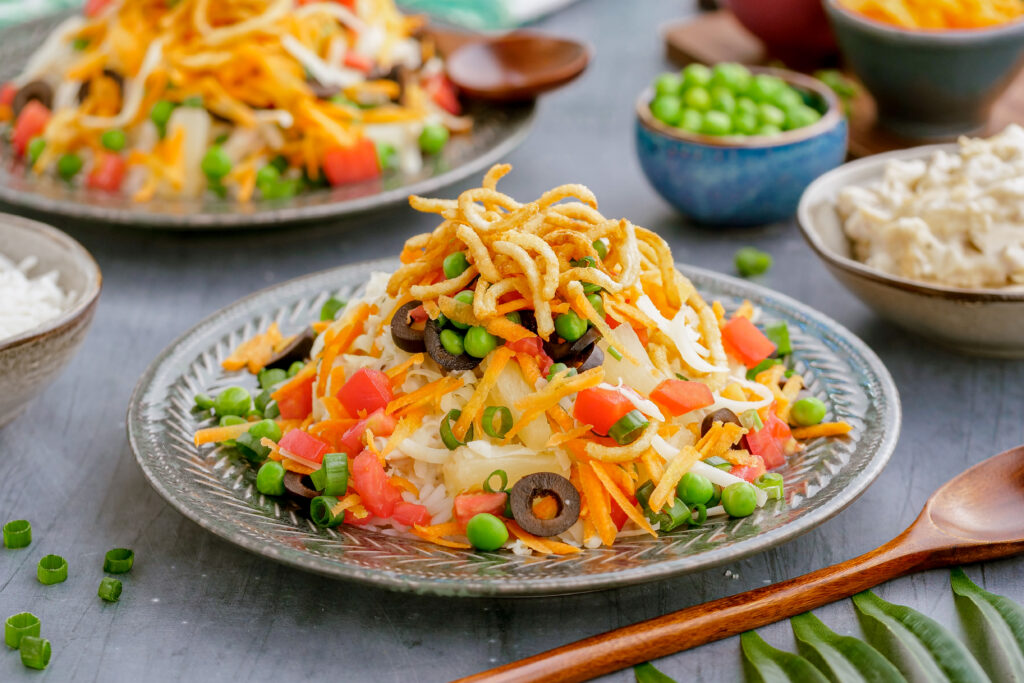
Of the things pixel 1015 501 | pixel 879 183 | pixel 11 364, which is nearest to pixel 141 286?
pixel 11 364

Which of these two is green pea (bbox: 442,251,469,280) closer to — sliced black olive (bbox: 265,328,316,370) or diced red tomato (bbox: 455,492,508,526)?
diced red tomato (bbox: 455,492,508,526)

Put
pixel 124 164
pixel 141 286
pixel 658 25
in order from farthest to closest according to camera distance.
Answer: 1. pixel 658 25
2. pixel 124 164
3. pixel 141 286

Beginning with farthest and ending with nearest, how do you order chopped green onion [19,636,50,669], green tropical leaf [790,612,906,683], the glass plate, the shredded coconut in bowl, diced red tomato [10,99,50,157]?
diced red tomato [10,99,50,157]
the glass plate
the shredded coconut in bowl
chopped green onion [19,636,50,669]
green tropical leaf [790,612,906,683]

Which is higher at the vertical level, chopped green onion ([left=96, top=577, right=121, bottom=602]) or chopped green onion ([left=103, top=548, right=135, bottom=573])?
chopped green onion ([left=96, top=577, right=121, bottom=602])

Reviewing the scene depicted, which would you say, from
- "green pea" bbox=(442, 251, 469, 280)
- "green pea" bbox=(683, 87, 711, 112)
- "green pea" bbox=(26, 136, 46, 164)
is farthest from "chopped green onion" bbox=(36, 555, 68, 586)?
"green pea" bbox=(683, 87, 711, 112)

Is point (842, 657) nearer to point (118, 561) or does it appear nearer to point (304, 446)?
point (304, 446)

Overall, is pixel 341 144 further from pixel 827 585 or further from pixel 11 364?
pixel 827 585

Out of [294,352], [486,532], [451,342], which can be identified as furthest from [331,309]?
[486,532]
